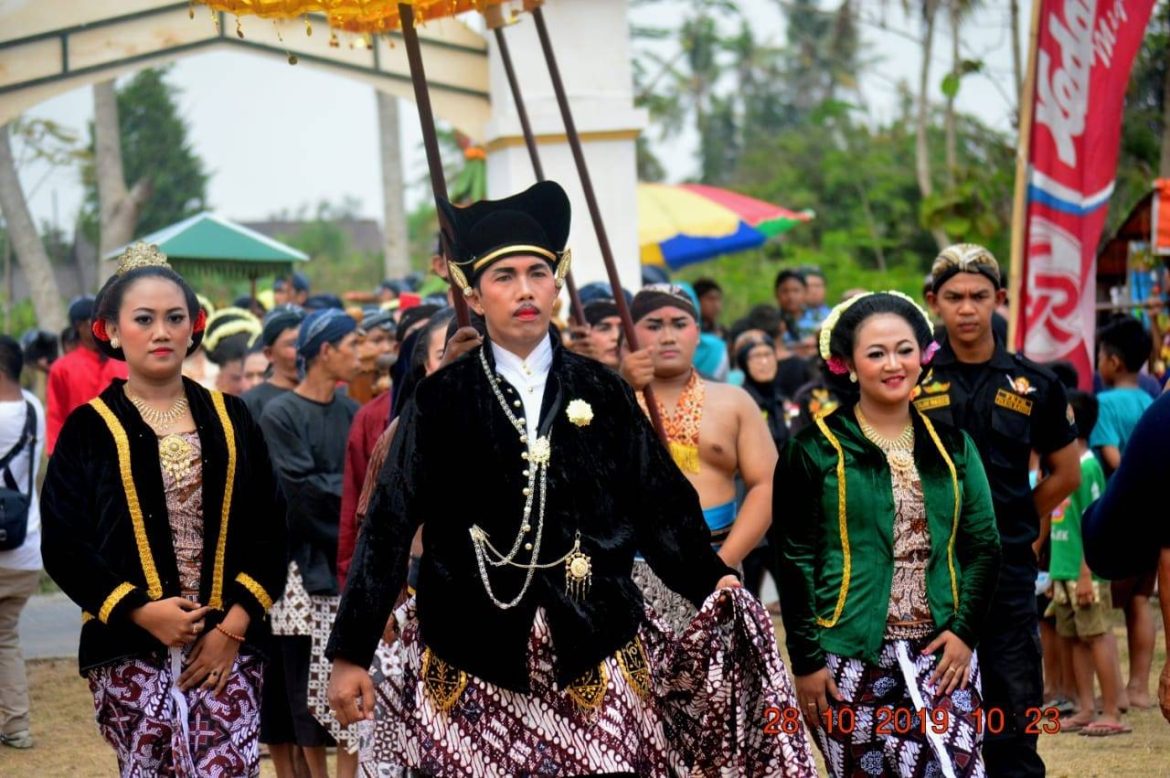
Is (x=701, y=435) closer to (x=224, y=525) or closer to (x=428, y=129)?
(x=428, y=129)

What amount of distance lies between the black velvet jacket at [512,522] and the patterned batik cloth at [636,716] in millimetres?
86

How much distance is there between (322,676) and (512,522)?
111 inches

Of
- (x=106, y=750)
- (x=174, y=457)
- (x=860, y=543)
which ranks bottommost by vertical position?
(x=106, y=750)

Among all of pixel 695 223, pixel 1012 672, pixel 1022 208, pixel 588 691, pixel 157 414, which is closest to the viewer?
pixel 588 691

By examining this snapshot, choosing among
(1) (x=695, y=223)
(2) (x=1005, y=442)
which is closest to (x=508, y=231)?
(2) (x=1005, y=442)

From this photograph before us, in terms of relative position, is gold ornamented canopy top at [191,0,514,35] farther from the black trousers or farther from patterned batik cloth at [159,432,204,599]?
the black trousers

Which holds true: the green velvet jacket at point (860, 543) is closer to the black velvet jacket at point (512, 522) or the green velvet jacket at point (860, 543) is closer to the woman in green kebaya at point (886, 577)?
the woman in green kebaya at point (886, 577)

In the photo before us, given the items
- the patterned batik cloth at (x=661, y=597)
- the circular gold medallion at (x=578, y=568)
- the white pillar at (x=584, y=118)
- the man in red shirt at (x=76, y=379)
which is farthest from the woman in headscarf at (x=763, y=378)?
the circular gold medallion at (x=578, y=568)

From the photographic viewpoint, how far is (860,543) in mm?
5488

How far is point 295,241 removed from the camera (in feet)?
187

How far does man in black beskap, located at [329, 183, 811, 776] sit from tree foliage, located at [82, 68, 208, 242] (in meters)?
43.4

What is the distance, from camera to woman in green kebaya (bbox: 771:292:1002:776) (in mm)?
5426

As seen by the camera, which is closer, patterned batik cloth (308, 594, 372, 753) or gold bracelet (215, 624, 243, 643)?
gold bracelet (215, 624, 243, 643)

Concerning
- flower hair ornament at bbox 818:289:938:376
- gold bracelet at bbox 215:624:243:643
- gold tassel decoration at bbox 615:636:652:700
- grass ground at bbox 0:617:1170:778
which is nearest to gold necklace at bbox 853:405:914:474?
flower hair ornament at bbox 818:289:938:376
